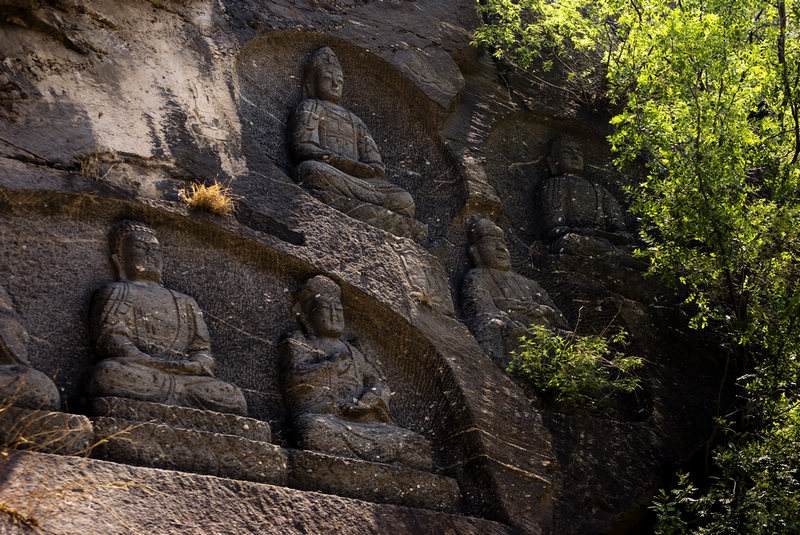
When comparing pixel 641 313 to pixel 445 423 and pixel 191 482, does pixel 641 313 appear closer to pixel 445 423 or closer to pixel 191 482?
pixel 445 423

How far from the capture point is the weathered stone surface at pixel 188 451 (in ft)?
21.1

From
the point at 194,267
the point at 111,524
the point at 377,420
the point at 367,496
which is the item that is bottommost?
the point at 111,524

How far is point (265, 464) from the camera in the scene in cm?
691

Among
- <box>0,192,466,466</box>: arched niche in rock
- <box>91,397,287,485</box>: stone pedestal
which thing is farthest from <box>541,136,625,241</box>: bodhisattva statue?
<box>91,397,287,485</box>: stone pedestal

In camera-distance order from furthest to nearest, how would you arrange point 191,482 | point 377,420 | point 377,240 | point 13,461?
point 377,240, point 377,420, point 191,482, point 13,461

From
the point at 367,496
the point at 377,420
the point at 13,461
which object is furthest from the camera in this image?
the point at 377,420

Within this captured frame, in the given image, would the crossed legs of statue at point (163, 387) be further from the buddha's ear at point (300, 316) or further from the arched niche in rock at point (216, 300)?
the buddha's ear at point (300, 316)

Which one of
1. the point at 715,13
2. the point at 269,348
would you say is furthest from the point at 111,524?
the point at 715,13

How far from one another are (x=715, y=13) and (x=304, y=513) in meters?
5.53

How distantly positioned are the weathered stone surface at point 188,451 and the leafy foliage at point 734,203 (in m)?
2.75

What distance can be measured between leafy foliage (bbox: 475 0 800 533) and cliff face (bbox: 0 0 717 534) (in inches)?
24.2

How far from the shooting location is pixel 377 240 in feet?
29.4

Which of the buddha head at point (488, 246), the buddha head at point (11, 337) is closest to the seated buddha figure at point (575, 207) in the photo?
the buddha head at point (488, 246)

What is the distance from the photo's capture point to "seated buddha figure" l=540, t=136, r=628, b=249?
35.8 feet
